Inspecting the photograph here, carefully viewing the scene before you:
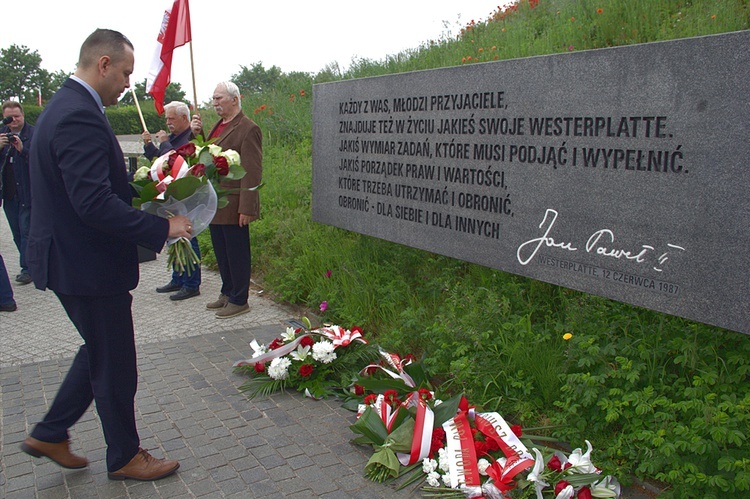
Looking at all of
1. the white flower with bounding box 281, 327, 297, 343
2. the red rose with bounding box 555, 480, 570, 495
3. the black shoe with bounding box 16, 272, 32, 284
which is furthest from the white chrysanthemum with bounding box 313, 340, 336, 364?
the black shoe with bounding box 16, 272, 32, 284

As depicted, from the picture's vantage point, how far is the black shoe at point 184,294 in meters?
7.70

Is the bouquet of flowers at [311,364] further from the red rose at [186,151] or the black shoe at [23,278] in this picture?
the black shoe at [23,278]

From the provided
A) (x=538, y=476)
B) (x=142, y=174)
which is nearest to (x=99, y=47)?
(x=142, y=174)

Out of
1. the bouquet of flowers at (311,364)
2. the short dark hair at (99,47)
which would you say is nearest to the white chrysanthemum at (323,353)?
the bouquet of flowers at (311,364)

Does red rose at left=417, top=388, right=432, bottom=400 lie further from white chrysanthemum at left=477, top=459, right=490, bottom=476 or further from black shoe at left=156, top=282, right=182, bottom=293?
black shoe at left=156, top=282, right=182, bottom=293

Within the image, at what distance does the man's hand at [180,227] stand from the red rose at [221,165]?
521mm

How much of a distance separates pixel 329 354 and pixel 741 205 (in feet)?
9.48

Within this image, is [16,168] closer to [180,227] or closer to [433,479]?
[180,227]

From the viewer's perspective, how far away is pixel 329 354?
4992mm

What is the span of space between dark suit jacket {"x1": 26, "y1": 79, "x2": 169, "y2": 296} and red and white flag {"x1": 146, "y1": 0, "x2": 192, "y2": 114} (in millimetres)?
4917

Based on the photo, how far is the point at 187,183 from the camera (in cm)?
375

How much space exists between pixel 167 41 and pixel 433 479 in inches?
254

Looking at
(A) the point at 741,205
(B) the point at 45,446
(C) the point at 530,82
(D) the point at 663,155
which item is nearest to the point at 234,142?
(C) the point at 530,82
